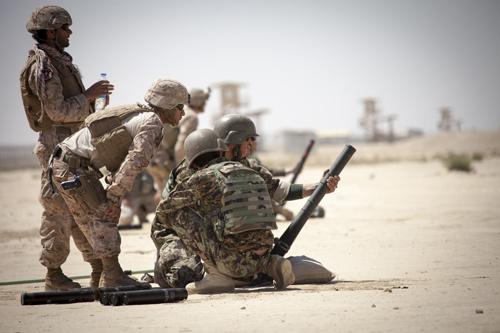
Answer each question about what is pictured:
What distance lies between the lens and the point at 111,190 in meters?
7.29


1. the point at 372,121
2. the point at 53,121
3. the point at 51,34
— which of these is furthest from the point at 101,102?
the point at 372,121

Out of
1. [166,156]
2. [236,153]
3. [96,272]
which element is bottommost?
[166,156]

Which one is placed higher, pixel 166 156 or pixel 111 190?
pixel 111 190

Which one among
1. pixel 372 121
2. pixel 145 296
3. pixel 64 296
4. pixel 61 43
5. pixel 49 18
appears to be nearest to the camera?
pixel 145 296

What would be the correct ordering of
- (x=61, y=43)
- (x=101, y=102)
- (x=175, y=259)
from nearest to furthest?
(x=175, y=259) < (x=61, y=43) < (x=101, y=102)

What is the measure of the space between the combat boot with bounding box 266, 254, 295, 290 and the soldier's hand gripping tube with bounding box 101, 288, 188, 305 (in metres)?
0.81

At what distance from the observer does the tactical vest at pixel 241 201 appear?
6965 mm

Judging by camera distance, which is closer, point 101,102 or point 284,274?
point 284,274

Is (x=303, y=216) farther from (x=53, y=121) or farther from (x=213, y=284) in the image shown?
(x=53, y=121)

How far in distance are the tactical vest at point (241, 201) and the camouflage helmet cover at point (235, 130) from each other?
1.70ft

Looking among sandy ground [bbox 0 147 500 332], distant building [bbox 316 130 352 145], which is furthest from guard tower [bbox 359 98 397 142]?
sandy ground [bbox 0 147 500 332]

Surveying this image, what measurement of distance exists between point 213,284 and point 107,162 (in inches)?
52.8

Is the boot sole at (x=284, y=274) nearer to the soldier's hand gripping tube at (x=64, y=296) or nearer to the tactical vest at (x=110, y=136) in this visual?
the soldier's hand gripping tube at (x=64, y=296)

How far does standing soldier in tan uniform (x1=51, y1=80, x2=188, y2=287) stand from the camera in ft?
24.0
